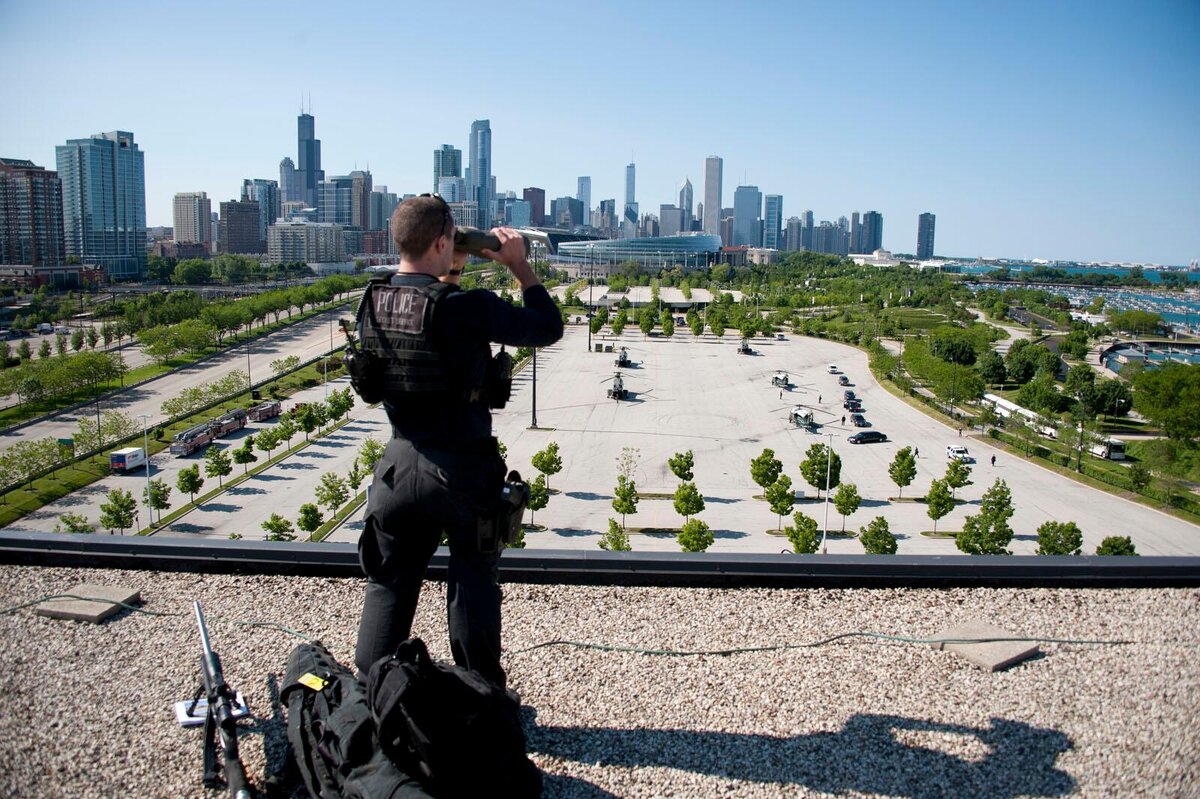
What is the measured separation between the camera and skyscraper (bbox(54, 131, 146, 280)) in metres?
66.7

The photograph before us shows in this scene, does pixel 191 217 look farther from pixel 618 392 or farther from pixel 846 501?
pixel 846 501

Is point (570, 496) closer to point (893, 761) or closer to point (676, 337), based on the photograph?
point (893, 761)

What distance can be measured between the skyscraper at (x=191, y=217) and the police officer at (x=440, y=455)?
11880 cm

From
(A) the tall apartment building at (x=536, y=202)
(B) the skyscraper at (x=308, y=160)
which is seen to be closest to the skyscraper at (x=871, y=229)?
(A) the tall apartment building at (x=536, y=202)

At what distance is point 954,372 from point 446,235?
93.0 ft

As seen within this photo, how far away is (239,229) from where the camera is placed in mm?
100500

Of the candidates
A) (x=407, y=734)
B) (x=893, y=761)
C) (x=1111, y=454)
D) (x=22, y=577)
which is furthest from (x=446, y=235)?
(x=1111, y=454)

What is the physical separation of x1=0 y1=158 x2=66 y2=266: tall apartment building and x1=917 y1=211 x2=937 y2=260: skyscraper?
571 ft

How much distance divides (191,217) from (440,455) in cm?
12210

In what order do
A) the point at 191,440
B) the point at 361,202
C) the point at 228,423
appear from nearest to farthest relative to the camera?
the point at 191,440, the point at 228,423, the point at 361,202

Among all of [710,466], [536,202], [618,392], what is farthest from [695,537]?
[536,202]

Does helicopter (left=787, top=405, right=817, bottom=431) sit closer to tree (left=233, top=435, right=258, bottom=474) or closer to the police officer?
tree (left=233, top=435, right=258, bottom=474)

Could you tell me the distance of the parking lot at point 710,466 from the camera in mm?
14781

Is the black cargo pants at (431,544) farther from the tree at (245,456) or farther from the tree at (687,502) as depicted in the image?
the tree at (245,456)
